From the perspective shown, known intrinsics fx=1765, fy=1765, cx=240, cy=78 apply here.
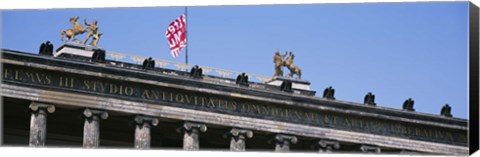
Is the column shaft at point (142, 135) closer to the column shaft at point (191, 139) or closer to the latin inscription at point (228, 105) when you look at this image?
the latin inscription at point (228, 105)

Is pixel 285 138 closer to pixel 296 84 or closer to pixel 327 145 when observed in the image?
pixel 327 145

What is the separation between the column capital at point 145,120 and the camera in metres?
72.3

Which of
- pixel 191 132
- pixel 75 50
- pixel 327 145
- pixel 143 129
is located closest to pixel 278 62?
pixel 327 145

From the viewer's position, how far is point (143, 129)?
7212 centimetres

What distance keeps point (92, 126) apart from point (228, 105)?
6418 millimetres

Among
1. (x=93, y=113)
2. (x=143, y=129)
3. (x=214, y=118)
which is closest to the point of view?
(x=93, y=113)

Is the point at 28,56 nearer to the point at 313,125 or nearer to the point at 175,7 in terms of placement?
the point at 175,7

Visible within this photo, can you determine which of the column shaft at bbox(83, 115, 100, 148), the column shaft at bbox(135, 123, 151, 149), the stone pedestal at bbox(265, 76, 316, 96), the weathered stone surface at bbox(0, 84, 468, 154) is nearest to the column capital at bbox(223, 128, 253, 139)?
the weathered stone surface at bbox(0, 84, 468, 154)

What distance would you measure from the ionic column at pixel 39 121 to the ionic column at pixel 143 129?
12.3ft

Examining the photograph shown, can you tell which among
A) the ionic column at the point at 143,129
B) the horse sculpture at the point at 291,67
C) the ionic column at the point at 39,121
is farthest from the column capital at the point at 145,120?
the horse sculpture at the point at 291,67

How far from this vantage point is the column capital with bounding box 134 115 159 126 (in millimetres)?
72312

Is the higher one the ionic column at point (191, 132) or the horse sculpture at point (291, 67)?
the horse sculpture at point (291, 67)

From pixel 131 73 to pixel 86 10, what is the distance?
22.7 feet

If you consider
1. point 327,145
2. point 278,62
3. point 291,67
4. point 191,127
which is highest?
point 278,62
